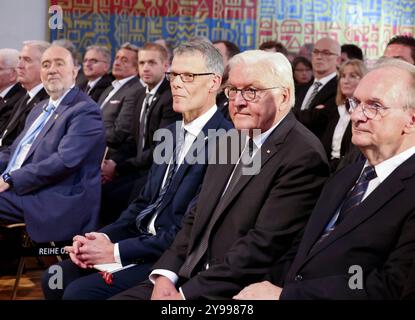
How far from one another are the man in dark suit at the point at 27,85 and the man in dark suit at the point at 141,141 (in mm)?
620

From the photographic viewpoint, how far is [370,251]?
6.48ft

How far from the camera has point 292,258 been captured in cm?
228

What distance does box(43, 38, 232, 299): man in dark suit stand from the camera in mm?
2770

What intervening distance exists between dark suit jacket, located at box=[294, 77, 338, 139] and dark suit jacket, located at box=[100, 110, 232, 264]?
1.87m

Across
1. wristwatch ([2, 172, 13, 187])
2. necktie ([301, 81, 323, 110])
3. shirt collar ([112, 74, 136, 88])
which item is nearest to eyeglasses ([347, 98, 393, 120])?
wristwatch ([2, 172, 13, 187])

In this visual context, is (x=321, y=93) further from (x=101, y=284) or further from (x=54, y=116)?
(x=101, y=284)

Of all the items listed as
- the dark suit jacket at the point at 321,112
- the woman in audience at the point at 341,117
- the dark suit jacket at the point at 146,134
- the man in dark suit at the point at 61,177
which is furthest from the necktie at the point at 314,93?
the man in dark suit at the point at 61,177

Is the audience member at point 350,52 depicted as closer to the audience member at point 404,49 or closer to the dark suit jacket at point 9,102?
the audience member at point 404,49

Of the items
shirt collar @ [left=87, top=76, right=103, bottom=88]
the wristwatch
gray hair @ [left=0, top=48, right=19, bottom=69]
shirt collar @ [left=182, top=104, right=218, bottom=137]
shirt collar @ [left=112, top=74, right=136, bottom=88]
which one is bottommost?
the wristwatch

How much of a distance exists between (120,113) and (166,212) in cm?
256

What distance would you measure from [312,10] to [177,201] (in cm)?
522

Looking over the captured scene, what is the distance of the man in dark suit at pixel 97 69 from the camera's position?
6195 mm

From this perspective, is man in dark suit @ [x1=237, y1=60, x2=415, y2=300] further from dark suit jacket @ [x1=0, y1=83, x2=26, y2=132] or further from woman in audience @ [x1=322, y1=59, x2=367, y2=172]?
dark suit jacket @ [x1=0, y1=83, x2=26, y2=132]
